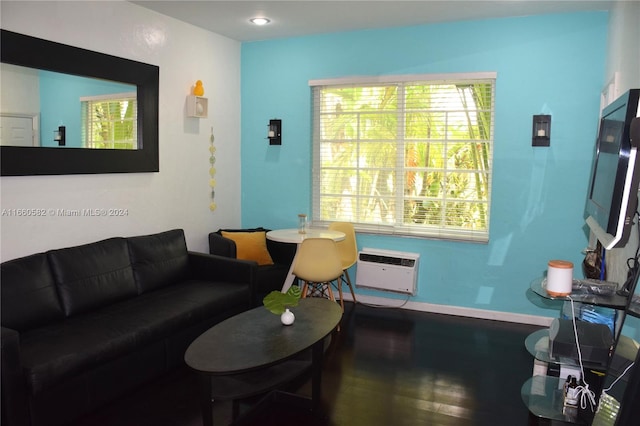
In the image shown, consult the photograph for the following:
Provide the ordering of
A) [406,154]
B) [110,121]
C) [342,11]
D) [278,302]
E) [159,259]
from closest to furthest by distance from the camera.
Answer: [278,302] < [110,121] < [159,259] < [342,11] < [406,154]

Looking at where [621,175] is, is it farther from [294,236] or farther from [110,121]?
[110,121]

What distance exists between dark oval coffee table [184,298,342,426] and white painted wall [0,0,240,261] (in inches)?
58.6

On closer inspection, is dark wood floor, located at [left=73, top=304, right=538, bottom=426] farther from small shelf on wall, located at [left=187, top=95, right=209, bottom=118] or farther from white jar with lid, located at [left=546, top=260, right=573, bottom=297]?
small shelf on wall, located at [left=187, top=95, right=209, bottom=118]

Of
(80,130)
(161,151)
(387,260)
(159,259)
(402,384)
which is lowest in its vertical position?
(402,384)

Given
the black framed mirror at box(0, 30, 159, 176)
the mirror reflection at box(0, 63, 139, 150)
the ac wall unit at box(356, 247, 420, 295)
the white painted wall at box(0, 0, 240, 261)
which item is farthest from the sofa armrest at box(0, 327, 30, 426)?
the ac wall unit at box(356, 247, 420, 295)

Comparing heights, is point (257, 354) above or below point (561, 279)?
below

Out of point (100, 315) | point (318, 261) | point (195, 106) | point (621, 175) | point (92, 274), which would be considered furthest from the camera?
point (195, 106)

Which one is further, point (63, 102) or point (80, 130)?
point (80, 130)

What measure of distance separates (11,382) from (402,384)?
223cm

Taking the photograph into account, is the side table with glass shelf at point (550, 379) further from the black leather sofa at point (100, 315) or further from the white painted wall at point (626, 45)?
the black leather sofa at point (100, 315)

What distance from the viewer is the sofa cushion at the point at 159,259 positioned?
401cm

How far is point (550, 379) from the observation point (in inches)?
127

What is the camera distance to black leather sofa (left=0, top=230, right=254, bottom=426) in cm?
268

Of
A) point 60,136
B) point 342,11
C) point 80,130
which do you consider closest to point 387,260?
point 342,11
